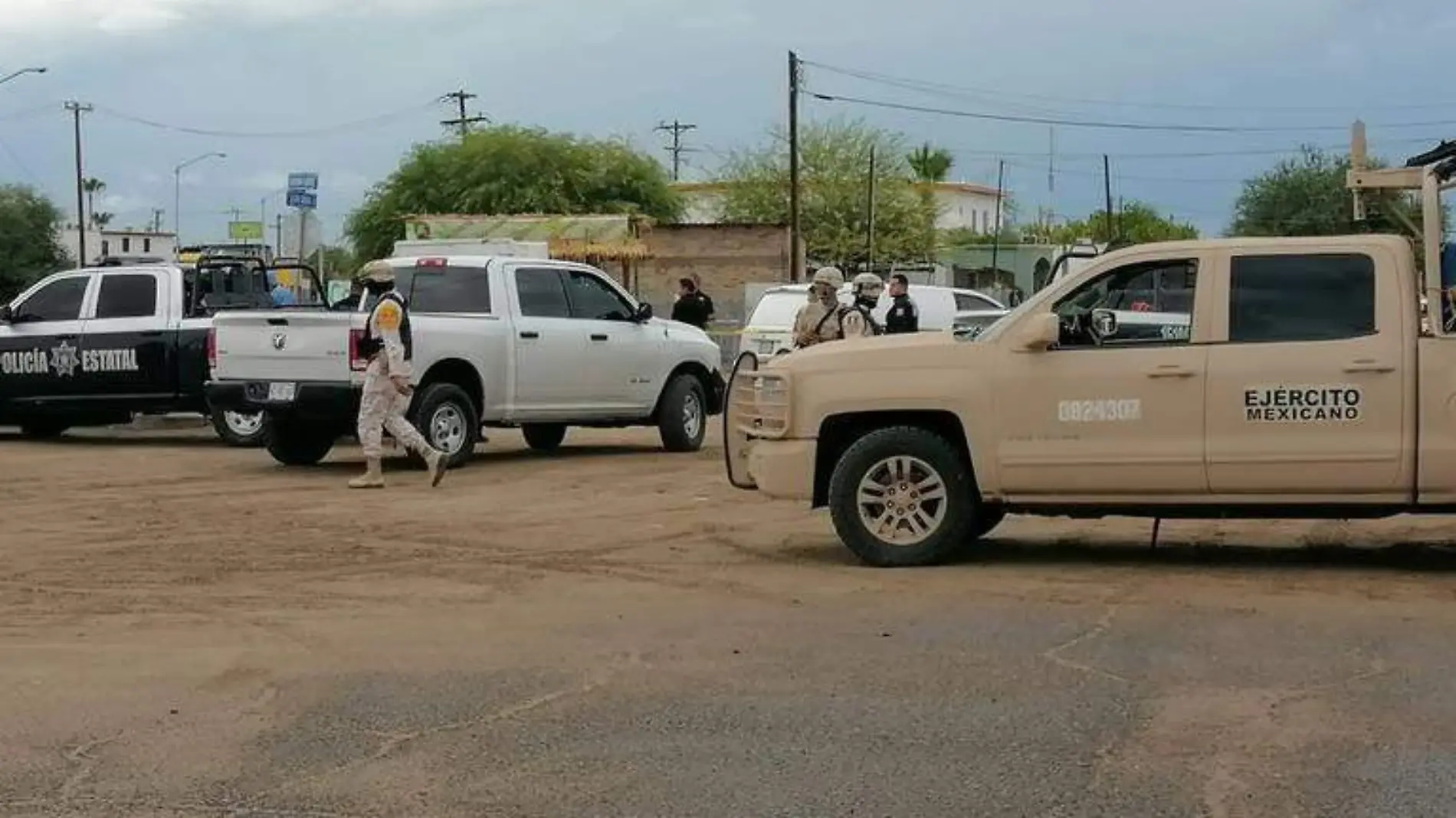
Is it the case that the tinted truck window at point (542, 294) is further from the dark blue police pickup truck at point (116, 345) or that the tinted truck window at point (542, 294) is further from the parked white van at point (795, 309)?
the parked white van at point (795, 309)

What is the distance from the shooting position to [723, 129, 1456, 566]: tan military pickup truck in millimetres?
9438

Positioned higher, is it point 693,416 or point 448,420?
point 448,420

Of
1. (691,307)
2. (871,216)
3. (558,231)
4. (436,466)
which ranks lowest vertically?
(436,466)

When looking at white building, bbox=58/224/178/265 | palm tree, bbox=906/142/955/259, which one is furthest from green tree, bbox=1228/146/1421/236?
white building, bbox=58/224/178/265

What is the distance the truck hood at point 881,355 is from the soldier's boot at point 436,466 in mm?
4763

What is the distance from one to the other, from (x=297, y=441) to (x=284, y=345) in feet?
4.59

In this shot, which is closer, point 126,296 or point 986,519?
point 986,519

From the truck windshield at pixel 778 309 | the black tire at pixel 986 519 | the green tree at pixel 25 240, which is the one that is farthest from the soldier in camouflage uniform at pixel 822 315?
the green tree at pixel 25 240

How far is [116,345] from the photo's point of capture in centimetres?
1859

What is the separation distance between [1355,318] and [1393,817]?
4622mm

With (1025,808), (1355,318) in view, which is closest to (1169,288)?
(1355,318)

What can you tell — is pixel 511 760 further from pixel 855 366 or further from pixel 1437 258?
pixel 1437 258

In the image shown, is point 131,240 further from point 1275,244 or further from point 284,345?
point 1275,244

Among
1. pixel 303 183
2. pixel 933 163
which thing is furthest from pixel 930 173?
pixel 303 183
